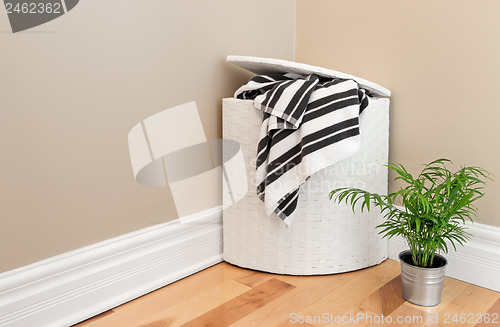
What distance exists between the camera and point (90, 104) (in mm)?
1152

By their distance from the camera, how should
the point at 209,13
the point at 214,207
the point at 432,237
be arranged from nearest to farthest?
the point at 432,237, the point at 209,13, the point at 214,207

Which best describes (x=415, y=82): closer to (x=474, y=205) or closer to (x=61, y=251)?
(x=474, y=205)

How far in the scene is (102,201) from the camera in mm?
1208

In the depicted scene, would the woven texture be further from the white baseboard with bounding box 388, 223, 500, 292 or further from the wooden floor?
the white baseboard with bounding box 388, 223, 500, 292

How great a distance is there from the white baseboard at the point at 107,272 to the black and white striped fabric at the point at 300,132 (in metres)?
0.30

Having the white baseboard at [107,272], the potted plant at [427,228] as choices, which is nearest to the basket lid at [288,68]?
the potted plant at [427,228]

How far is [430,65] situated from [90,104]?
997mm

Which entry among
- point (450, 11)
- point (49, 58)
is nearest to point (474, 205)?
point (450, 11)

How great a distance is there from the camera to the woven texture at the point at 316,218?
1354 mm

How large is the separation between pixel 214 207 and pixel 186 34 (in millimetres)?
560

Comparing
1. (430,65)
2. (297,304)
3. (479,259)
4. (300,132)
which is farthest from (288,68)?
(479,259)

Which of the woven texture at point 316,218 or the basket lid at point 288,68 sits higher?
the basket lid at point 288,68

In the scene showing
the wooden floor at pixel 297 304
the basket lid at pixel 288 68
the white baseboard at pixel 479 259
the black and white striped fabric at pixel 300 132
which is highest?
the basket lid at pixel 288 68

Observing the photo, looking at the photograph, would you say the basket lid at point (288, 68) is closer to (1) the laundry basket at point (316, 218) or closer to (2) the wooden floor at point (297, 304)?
(1) the laundry basket at point (316, 218)
